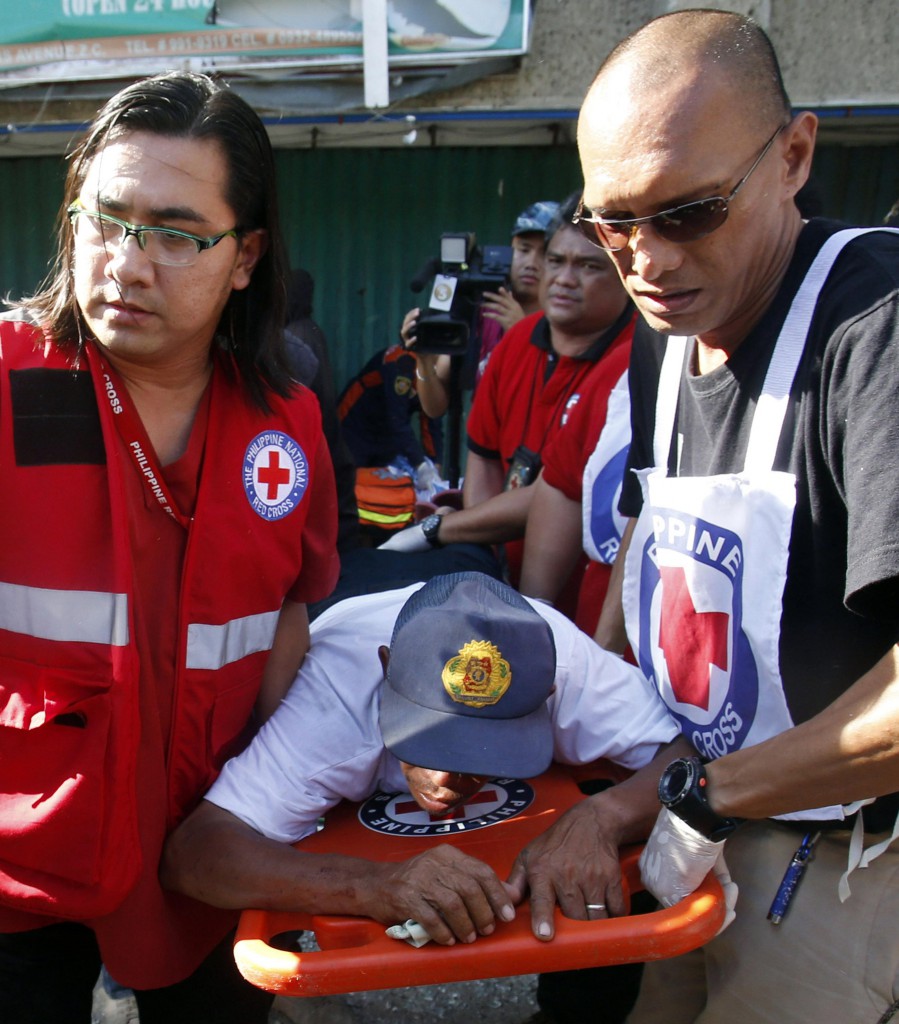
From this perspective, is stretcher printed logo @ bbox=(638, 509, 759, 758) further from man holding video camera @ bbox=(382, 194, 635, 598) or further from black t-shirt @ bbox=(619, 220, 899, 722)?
man holding video camera @ bbox=(382, 194, 635, 598)

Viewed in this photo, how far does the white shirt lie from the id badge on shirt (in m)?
1.08

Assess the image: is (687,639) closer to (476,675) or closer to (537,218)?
(476,675)

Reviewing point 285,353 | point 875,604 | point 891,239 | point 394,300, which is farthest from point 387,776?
point 394,300

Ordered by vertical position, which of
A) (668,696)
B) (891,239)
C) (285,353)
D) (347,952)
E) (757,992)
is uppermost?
(891,239)

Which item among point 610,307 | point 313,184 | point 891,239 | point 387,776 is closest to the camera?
point 891,239

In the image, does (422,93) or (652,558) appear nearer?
(652,558)

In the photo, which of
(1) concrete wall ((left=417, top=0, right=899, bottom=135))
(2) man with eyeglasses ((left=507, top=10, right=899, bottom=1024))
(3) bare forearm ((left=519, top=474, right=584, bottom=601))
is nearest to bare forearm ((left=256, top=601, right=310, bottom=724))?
(2) man with eyeglasses ((left=507, top=10, right=899, bottom=1024))

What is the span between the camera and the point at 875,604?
1204 mm

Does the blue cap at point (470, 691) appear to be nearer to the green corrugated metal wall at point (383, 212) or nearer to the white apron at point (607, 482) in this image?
the white apron at point (607, 482)

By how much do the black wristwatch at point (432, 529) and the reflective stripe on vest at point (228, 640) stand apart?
4.51 ft

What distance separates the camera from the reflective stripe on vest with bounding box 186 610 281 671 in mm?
1549

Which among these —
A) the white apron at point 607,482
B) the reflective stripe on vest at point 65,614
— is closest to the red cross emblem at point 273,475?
the reflective stripe on vest at point 65,614

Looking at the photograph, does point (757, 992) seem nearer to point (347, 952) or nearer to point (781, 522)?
point (347, 952)

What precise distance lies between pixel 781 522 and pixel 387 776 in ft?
2.87
